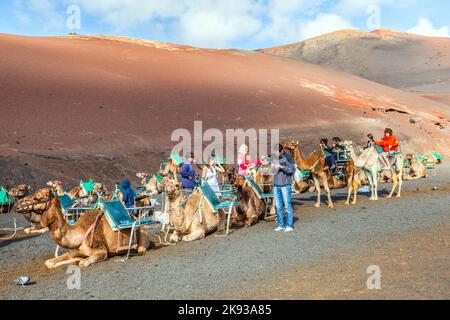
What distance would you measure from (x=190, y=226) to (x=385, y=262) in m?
4.45

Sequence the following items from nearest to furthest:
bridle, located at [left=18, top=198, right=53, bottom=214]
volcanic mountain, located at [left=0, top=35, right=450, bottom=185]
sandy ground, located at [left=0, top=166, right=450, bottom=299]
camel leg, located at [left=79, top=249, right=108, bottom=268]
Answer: sandy ground, located at [left=0, top=166, right=450, bottom=299] → bridle, located at [left=18, top=198, right=53, bottom=214] → camel leg, located at [left=79, top=249, right=108, bottom=268] → volcanic mountain, located at [left=0, top=35, right=450, bottom=185]

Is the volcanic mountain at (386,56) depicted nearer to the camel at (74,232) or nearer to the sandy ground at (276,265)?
the sandy ground at (276,265)

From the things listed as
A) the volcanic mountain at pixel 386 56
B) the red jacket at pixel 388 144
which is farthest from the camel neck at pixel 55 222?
the volcanic mountain at pixel 386 56

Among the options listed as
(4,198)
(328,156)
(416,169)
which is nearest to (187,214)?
(328,156)

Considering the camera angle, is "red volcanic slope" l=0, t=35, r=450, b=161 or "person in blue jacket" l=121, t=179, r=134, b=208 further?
"red volcanic slope" l=0, t=35, r=450, b=161

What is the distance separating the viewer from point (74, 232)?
7820 millimetres

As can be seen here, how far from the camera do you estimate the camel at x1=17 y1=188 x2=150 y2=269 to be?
760 cm

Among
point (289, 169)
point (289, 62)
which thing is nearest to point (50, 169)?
point (289, 169)

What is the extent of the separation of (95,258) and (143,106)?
2287 centimetres

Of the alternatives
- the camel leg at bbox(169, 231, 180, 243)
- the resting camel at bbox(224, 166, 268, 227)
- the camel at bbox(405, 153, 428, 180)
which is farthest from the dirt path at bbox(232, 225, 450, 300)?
the camel at bbox(405, 153, 428, 180)

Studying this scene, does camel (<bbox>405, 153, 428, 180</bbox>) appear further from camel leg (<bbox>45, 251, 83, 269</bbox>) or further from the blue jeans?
camel leg (<bbox>45, 251, 83, 269</bbox>)

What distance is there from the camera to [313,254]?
7.98 metres

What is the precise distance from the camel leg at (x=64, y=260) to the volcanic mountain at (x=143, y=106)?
11.6 metres

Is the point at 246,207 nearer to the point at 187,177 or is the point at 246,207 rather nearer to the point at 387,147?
the point at 187,177
